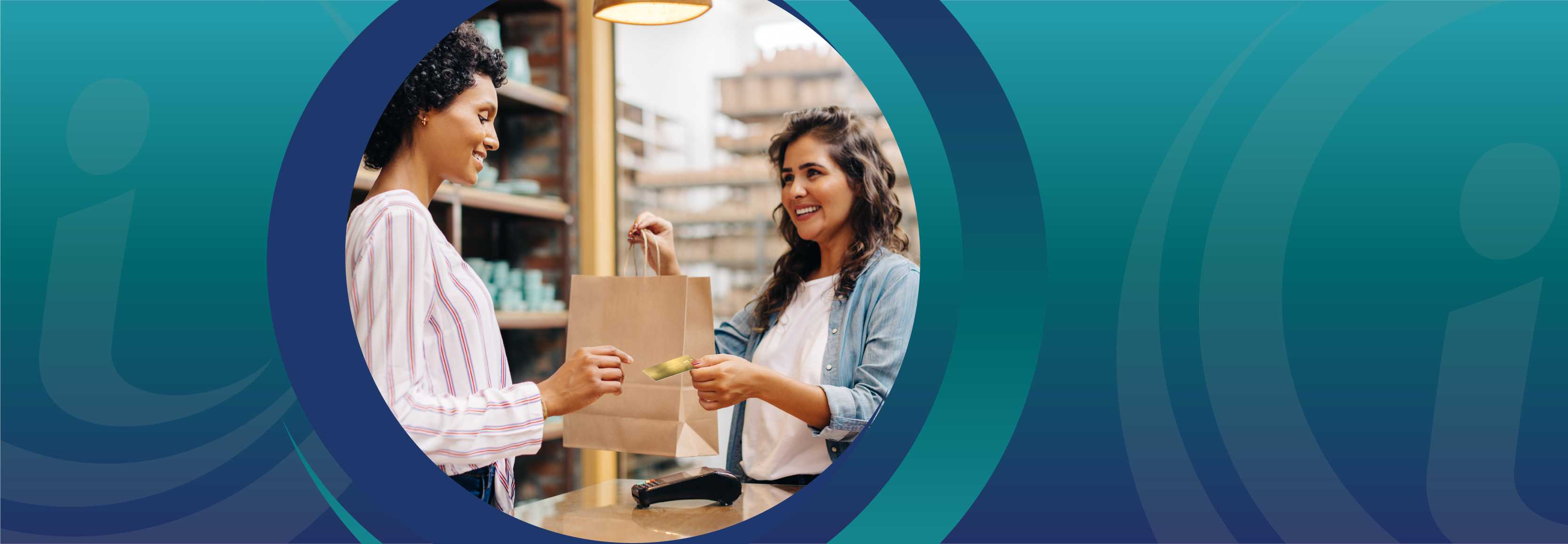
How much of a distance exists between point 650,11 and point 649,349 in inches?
34.2

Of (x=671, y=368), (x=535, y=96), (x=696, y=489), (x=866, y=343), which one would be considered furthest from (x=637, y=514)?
(x=535, y=96)

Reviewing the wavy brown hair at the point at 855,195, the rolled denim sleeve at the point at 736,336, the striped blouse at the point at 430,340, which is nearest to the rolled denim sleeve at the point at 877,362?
the wavy brown hair at the point at 855,195

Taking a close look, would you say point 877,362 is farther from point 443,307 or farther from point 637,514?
point 443,307

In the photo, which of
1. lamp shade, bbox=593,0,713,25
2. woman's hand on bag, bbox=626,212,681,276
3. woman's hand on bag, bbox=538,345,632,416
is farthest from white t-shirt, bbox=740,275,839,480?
lamp shade, bbox=593,0,713,25

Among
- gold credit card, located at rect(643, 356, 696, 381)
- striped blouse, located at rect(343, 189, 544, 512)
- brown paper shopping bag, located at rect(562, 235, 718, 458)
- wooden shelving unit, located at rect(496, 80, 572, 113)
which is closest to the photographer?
striped blouse, located at rect(343, 189, 544, 512)

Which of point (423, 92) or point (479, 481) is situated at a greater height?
point (423, 92)

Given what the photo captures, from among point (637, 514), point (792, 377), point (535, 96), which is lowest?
point (637, 514)

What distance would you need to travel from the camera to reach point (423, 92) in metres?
1.32

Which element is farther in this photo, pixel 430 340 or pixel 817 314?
pixel 817 314

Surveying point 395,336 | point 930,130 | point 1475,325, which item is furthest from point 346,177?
point 1475,325

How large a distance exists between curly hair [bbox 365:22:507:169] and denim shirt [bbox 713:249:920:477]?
2.49 feet

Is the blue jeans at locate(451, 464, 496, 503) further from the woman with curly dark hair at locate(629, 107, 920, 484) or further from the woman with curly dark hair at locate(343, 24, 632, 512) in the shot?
the woman with curly dark hair at locate(629, 107, 920, 484)

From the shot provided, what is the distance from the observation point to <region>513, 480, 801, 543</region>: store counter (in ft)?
4.50

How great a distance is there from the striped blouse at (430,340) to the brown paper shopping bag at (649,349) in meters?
0.31
